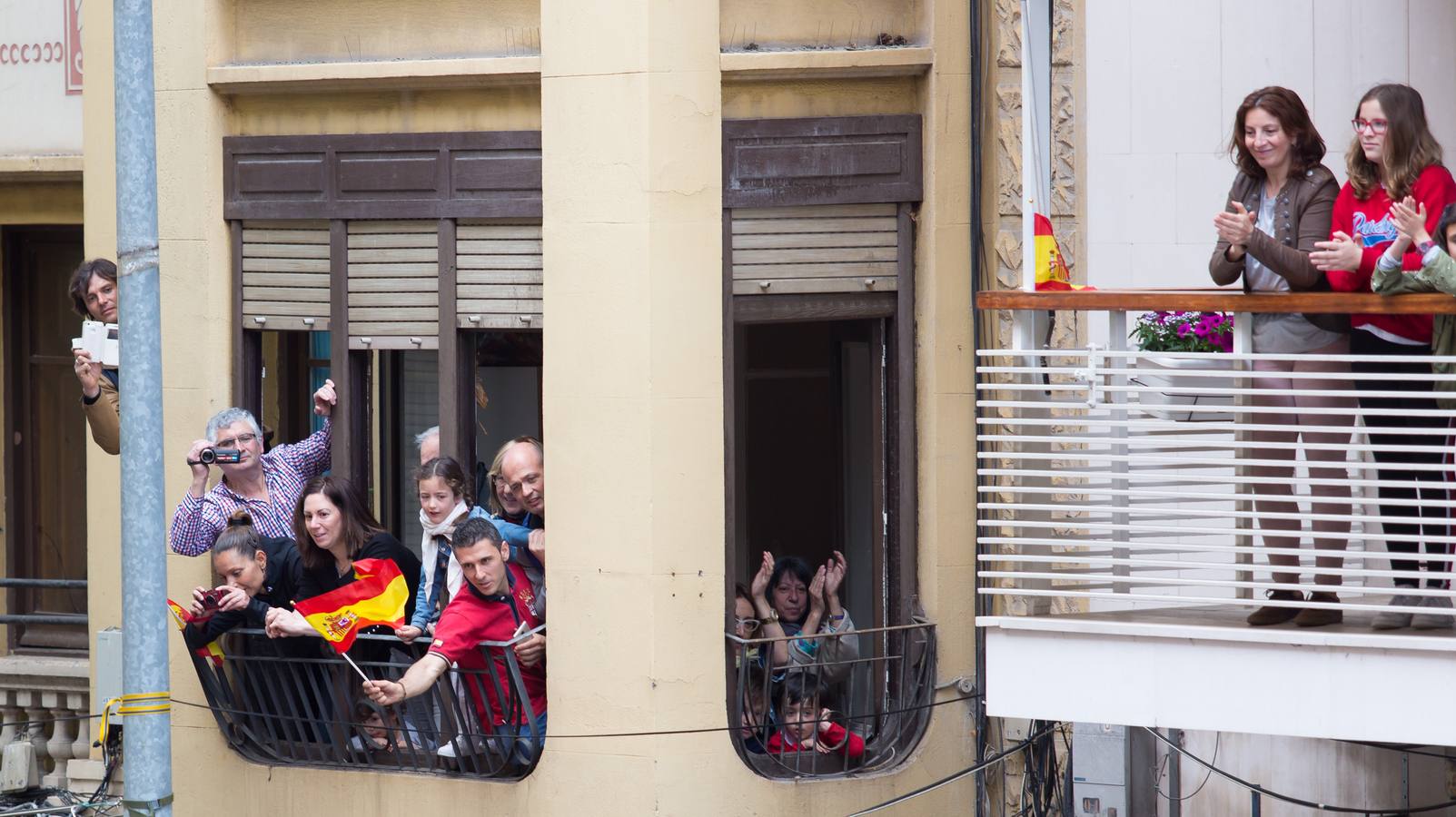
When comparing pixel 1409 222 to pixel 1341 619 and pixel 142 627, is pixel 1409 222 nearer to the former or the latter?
pixel 1341 619

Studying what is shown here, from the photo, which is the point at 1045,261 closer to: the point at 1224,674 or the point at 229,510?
the point at 1224,674

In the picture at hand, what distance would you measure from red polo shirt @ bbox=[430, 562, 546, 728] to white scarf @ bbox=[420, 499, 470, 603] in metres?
Result: 0.11

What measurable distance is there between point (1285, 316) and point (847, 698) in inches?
132

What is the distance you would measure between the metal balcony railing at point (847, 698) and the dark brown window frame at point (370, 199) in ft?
6.57

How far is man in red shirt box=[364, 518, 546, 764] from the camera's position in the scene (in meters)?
8.65

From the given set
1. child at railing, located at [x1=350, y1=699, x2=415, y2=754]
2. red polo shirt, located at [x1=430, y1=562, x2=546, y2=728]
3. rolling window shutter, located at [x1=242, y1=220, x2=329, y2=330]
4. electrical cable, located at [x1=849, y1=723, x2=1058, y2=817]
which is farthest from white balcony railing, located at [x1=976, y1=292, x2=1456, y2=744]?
rolling window shutter, located at [x1=242, y1=220, x2=329, y2=330]

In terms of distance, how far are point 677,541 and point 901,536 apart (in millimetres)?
1282

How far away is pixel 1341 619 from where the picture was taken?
7.48 m

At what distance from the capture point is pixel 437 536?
9.14 m

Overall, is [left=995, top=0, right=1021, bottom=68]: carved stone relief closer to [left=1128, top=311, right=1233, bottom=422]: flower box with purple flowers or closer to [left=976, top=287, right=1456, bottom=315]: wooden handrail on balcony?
[left=1128, top=311, right=1233, bottom=422]: flower box with purple flowers

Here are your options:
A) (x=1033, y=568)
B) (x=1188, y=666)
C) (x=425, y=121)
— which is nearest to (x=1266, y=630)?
(x=1188, y=666)

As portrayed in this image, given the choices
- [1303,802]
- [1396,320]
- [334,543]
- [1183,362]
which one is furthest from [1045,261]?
[334,543]

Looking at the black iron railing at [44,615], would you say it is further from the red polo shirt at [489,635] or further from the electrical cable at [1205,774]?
the electrical cable at [1205,774]

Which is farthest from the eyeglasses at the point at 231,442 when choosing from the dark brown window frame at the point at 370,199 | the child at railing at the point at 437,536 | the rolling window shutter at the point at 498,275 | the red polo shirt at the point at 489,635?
the red polo shirt at the point at 489,635
